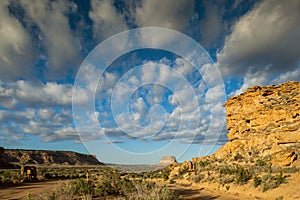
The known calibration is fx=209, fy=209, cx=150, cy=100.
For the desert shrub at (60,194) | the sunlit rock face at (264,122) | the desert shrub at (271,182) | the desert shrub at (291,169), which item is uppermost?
the sunlit rock face at (264,122)

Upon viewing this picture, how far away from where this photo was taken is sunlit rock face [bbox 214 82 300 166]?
23.5 metres

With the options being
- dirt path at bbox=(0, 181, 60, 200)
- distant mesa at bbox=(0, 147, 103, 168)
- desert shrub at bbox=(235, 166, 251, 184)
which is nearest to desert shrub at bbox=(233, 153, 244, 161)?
desert shrub at bbox=(235, 166, 251, 184)

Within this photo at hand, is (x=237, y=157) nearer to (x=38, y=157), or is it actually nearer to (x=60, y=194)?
(x=60, y=194)

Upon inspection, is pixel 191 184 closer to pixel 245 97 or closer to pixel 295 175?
pixel 295 175

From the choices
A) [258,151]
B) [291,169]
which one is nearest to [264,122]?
[258,151]

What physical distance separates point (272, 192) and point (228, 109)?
2156 cm

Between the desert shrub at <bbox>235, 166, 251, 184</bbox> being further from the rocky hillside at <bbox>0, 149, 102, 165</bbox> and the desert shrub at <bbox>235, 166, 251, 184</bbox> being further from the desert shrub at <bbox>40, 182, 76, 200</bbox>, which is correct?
the rocky hillside at <bbox>0, 149, 102, 165</bbox>

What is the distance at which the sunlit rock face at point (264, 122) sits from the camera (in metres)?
23.5

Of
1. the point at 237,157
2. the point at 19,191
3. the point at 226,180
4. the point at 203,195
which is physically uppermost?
the point at 237,157

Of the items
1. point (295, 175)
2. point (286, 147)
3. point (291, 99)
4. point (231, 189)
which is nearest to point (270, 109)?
point (291, 99)

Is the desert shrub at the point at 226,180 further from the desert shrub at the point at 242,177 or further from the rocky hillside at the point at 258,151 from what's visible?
the desert shrub at the point at 242,177

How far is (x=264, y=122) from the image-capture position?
28156 millimetres

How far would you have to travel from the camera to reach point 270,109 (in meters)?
27.8

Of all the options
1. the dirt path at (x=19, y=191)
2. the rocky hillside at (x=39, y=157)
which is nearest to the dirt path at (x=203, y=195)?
the dirt path at (x=19, y=191)
